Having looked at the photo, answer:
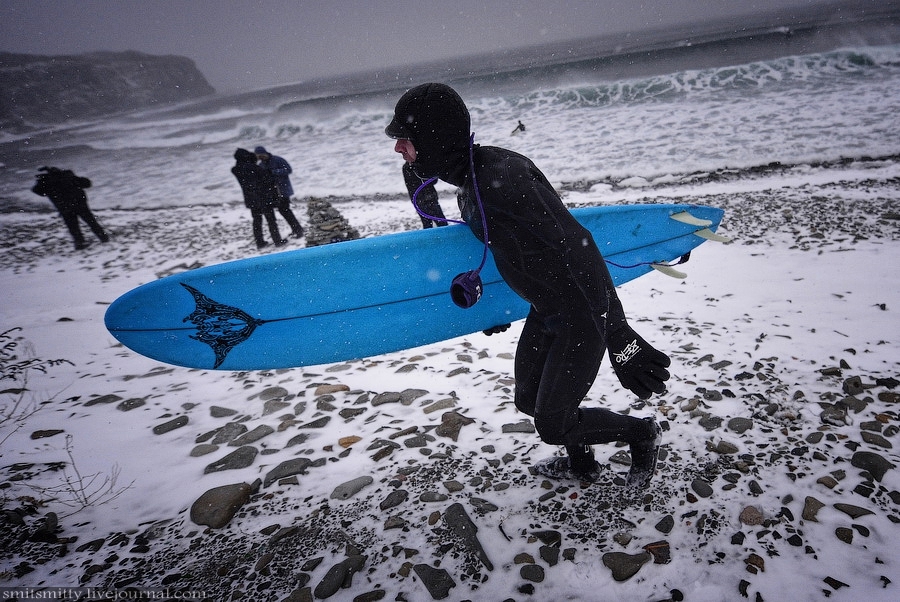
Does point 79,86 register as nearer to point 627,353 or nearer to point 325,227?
point 325,227

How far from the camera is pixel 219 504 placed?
2.34 m

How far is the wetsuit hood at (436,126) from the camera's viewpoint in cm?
166

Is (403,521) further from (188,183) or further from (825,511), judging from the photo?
(188,183)

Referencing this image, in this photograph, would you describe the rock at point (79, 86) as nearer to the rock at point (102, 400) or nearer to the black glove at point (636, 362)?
the rock at point (102, 400)

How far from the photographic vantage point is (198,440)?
3004 mm

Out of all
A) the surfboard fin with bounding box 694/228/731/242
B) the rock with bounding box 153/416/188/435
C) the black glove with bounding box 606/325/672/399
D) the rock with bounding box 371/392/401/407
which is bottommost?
the rock with bounding box 371/392/401/407

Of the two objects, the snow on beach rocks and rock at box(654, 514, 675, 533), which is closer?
the snow on beach rocks

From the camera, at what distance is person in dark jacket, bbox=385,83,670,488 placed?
166 centimetres

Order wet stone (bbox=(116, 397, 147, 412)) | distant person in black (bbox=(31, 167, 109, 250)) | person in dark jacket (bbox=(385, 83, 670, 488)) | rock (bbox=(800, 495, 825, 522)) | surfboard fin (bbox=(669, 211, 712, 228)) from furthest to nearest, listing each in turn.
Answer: distant person in black (bbox=(31, 167, 109, 250)) → wet stone (bbox=(116, 397, 147, 412)) → surfboard fin (bbox=(669, 211, 712, 228)) → rock (bbox=(800, 495, 825, 522)) → person in dark jacket (bbox=(385, 83, 670, 488))

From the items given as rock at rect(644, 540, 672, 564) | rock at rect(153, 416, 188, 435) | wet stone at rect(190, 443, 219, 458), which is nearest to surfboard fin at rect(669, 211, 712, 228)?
rock at rect(644, 540, 672, 564)

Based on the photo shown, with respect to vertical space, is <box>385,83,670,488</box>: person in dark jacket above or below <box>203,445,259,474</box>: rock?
above

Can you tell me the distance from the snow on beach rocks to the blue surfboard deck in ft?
1.84

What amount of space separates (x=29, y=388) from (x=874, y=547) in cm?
609

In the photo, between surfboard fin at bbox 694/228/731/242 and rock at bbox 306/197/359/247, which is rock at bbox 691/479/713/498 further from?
rock at bbox 306/197/359/247
